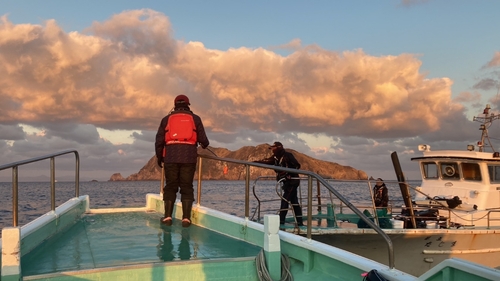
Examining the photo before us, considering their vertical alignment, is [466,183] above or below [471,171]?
below

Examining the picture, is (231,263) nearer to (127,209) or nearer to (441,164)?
(127,209)

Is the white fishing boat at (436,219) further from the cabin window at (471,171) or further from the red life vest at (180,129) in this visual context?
the red life vest at (180,129)

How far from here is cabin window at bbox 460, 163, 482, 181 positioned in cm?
1329

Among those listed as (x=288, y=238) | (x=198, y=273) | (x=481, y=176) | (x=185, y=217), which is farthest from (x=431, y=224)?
(x=198, y=273)

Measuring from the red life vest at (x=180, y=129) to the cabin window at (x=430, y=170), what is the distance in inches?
407

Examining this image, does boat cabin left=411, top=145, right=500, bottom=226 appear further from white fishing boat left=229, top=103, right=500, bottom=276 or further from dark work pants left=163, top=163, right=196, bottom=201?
dark work pants left=163, top=163, right=196, bottom=201

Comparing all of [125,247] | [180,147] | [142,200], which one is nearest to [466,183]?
[180,147]

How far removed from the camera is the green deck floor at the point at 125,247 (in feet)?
14.4

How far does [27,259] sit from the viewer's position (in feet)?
14.8

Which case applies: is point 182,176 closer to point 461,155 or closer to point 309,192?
point 309,192

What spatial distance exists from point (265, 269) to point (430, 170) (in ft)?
38.3

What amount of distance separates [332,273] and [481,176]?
10921 mm

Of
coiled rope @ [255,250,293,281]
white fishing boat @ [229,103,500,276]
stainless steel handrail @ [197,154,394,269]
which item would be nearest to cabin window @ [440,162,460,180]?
white fishing boat @ [229,103,500,276]

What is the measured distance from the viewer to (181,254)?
15.8ft
